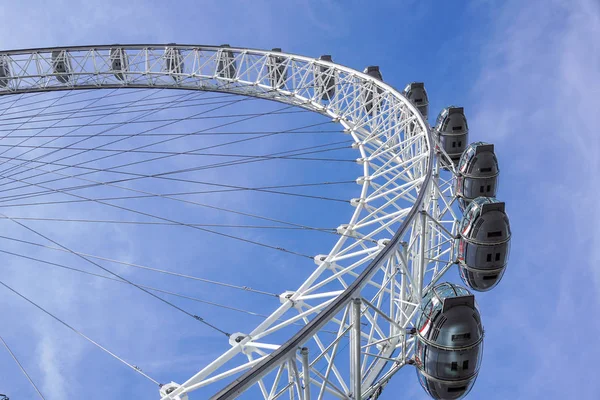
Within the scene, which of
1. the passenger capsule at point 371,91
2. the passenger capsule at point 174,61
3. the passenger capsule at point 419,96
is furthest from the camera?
the passenger capsule at point 174,61

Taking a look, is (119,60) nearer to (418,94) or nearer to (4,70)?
(4,70)

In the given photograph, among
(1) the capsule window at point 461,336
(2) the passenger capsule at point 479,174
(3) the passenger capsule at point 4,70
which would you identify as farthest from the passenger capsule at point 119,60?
(1) the capsule window at point 461,336

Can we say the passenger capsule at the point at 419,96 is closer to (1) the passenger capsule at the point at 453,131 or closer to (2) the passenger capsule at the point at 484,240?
(1) the passenger capsule at the point at 453,131

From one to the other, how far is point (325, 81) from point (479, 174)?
11.6m

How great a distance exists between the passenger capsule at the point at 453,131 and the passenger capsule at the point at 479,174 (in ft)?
12.8

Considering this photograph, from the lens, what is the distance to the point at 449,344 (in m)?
11.0

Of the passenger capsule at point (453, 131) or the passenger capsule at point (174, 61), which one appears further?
the passenger capsule at point (174, 61)

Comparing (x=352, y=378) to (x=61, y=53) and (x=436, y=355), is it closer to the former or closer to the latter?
(x=436, y=355)

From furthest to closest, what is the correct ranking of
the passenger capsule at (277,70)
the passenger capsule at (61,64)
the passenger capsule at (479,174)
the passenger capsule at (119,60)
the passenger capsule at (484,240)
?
the passenger capsule at (61,64)
the passenger capsule at (119,60)
the passenger capsule at (277,70)
the passenger capsule at (479,174)
the passenger capsule at (484,240)

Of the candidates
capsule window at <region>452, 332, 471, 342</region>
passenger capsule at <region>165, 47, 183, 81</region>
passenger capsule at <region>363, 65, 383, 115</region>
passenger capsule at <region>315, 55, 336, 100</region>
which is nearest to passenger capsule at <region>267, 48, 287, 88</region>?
passenger capsule at <region>315, 55, 336, 100</region>

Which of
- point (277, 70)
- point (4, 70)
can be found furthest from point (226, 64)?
point (4, 70)

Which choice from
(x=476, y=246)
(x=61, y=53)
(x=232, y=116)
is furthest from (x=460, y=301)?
(x=61, y=53)

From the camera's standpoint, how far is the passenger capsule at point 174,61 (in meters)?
31.4

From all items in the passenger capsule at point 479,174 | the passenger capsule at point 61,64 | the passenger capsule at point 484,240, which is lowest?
the passenger capsule at point 484,240
